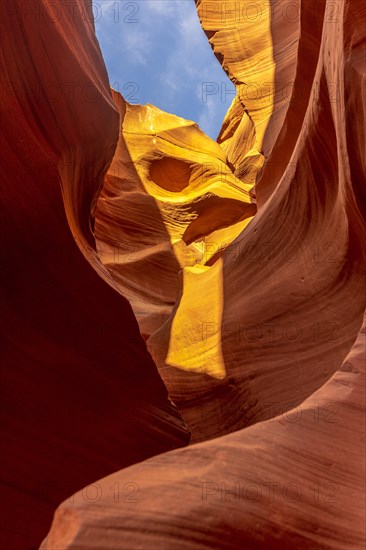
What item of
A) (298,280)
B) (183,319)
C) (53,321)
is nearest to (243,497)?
(53,321)

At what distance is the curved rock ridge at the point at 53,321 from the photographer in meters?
3.39

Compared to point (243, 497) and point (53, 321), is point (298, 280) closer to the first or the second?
point (53, 321)

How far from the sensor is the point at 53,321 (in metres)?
3.59

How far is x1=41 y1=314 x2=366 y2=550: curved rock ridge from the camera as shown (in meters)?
1.58

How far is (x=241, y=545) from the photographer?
162cm

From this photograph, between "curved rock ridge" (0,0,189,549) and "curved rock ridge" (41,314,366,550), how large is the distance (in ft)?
5.87

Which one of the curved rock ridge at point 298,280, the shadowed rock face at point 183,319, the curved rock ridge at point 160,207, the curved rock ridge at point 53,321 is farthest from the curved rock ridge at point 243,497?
the curved rock ridge at point 160,207

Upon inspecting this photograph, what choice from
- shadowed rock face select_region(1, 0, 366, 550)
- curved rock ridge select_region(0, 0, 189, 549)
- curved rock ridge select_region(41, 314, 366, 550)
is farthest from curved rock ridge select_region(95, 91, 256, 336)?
curved rock ridge select_region(41, 314, 366, 550)

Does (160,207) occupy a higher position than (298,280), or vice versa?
(298,280)

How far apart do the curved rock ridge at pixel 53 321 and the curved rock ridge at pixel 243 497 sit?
1790 millimetres

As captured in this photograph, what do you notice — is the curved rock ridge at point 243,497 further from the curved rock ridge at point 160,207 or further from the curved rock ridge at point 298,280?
the curved rock ridge at point 160,207

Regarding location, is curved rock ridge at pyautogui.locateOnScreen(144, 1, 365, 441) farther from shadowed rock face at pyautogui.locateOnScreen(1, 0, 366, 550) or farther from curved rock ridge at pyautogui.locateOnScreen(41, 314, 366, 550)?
curved rock ridge at pyautogui.locateOnScreen(41, 314, 366, 550)

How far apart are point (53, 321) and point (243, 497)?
212 cm

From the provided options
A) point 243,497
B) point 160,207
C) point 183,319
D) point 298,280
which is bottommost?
point 160,207
